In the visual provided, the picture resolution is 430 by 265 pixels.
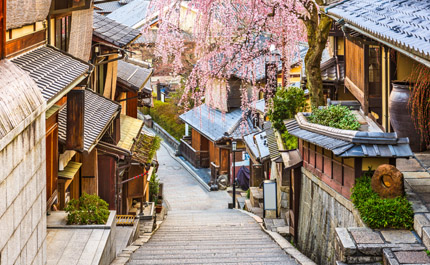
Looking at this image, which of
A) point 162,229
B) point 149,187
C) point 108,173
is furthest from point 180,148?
point 108,173

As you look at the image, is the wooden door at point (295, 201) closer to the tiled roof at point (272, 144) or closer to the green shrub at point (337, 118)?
the tiled roof at point (272, 144)

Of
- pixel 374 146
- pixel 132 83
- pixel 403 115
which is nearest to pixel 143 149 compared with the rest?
pixel 132 83

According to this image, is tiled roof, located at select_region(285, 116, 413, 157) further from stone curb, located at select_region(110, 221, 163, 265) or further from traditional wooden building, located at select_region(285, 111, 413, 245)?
stone curb, located at select_region(110, 221, 163, 265)

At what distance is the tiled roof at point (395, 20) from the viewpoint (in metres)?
7.53

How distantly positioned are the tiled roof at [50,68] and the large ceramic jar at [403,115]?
6655mm

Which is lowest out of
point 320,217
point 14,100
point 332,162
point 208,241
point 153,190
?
point 153,190

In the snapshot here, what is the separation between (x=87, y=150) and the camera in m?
11.0

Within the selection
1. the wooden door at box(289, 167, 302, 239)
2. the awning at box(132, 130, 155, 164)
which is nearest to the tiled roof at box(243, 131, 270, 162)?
the awning at box(132, 130, 155, 164)

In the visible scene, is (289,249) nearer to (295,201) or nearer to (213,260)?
(213,260)

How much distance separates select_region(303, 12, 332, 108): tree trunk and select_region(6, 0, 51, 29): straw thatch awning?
814 cm

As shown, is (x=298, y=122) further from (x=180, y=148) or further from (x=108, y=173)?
(x=180, y=148)

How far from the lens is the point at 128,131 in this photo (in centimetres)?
2031

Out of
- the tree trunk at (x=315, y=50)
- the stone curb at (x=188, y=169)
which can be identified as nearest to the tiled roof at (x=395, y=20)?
the tree trunk at (x=315, y=50)

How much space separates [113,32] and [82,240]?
9.05m
